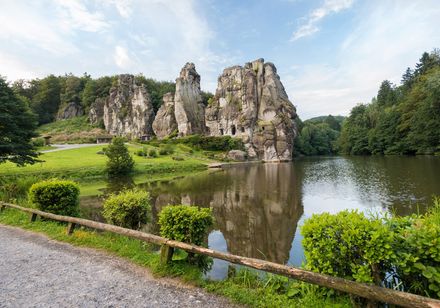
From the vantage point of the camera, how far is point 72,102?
339ft

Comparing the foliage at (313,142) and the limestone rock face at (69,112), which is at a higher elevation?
the limestone rock face at (69,112)

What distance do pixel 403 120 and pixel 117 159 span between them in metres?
69.3

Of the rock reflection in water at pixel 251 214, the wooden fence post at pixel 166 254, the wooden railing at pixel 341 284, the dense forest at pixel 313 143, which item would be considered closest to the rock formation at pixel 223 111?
the dense forest at pixel 313 143

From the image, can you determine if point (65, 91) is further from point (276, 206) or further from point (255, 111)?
point (276, 206)

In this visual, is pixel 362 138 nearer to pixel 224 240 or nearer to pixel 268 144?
pixel 268 144

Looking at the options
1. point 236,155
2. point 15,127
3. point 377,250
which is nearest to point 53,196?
point 15,127

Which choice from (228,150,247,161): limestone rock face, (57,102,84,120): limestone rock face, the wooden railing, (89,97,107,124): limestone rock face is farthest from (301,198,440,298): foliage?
(57,102,84,120): limestone rock face

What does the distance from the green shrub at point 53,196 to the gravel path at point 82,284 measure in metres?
3.33

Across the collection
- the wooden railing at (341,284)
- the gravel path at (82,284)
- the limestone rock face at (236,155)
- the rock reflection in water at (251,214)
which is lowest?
the rock reflection in water at (251,214)

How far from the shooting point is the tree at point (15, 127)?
1761cm

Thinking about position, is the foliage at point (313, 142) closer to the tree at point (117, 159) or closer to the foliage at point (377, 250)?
the tree at point (117, 159)

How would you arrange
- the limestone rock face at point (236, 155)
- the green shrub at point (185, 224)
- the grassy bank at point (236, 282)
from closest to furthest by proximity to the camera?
the grassy bank at point (236, 282) < the green shrub at point (185, 224) < the limestone rock face at point (236, 155)

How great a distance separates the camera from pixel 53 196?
36.0 feet

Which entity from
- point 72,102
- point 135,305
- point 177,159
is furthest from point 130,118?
point 135,305
